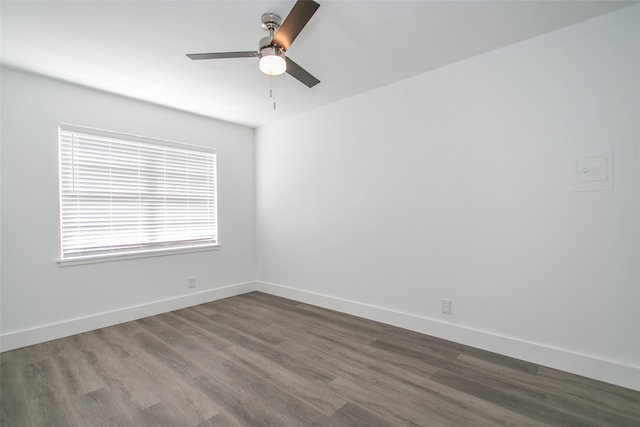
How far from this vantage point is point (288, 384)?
199 centimetres

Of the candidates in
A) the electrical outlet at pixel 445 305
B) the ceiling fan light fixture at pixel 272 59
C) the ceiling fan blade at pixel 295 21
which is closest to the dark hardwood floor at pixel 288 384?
the electrical outlet at pixel 445 305

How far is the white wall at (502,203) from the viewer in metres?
1.93

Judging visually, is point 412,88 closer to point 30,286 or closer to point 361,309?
point 361,309

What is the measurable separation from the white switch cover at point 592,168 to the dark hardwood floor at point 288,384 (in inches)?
53.7

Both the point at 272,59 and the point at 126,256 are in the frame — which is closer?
the point at 272,59

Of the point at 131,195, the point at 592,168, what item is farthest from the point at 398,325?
the point at 131,195

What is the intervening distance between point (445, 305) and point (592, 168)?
154 cm

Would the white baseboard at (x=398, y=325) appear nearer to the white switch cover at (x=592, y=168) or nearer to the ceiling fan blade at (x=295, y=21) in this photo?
the white switch cover at (x=592, y=168)

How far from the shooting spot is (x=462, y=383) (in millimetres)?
1964

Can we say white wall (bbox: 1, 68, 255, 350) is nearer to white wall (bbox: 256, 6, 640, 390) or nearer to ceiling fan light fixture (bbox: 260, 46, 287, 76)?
white wall (bbox: 256, 6, 640, 390)

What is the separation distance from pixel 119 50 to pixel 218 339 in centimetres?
266

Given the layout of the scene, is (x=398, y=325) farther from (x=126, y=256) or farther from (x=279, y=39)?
(x=126, y=256)

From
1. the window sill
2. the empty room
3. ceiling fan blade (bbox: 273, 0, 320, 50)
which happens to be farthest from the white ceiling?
the window sill

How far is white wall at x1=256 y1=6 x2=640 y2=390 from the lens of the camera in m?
1.93
